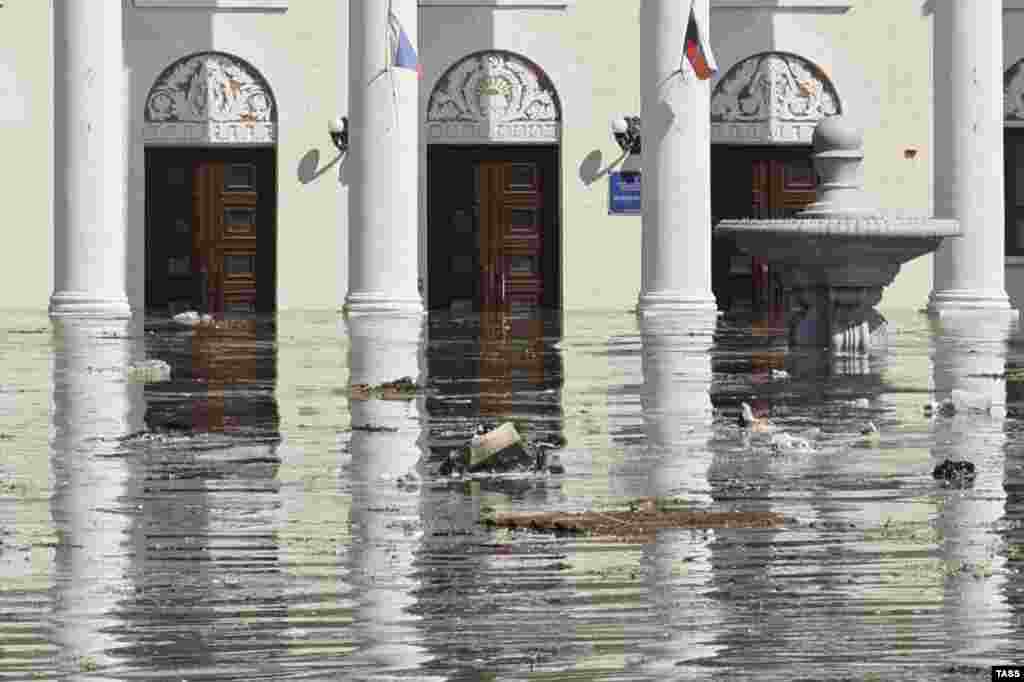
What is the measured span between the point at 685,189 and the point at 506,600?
33372 millimetres

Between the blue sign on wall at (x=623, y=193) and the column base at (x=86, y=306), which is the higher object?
the blue sign on wall at (x=623, y=193)

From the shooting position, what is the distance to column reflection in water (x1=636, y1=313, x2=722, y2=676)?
33.6 feet

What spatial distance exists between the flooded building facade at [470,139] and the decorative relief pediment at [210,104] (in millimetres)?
34

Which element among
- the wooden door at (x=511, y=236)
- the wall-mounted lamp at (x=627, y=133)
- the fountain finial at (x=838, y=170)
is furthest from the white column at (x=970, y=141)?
the fountain finial at (x=838, y=170)

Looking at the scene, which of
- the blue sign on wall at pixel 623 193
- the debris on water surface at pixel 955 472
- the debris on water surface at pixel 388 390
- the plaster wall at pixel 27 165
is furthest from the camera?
the blue sign on wall at pixel 623 193

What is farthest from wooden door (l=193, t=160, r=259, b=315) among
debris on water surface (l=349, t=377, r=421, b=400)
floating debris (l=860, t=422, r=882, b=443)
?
floating debris (l=860, t=422, r=882, b=443)

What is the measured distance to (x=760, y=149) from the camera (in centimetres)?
5253

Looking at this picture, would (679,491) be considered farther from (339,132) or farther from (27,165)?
(27,165)

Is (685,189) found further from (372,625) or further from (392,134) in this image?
(372,625)

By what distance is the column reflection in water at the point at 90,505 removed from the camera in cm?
1044

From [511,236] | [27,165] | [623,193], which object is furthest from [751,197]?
[27,165]

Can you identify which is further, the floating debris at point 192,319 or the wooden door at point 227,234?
the wooden door at point 227,234

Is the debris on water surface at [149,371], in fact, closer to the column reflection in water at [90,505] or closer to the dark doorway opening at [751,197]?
the column reflection in water at [90,505]

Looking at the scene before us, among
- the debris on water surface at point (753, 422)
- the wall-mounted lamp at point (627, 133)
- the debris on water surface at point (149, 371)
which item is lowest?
the debris on water surface at point (753, 422)
